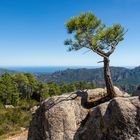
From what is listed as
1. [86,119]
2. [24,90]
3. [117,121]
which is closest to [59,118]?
[86,119]

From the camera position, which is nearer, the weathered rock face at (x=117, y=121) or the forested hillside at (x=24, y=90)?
the weathered rock face at (x=117, y=121)

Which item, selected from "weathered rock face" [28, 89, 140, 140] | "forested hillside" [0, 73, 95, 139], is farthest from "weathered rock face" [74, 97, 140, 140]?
"forested hillside" [0, 73, 95, 139]

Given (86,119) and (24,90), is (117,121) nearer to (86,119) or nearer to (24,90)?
(86,119)

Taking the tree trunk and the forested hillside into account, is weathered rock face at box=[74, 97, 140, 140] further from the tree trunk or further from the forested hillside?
the forested hillside

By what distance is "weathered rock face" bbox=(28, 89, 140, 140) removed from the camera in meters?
18.7

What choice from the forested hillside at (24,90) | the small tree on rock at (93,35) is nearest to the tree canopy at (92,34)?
the small tree on rock at (93,35)

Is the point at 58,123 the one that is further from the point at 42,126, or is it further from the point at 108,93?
the point at 108,93

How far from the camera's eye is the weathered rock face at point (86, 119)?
1873 centimetres

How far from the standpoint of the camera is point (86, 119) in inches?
934

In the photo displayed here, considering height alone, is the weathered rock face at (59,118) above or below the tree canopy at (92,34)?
below

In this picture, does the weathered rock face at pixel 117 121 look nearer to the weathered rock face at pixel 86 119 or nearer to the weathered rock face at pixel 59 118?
the weathered rock face at pixel 86 119

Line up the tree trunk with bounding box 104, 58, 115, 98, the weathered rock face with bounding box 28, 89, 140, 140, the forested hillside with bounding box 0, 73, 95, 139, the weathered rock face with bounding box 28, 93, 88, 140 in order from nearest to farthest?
the weathered rock face with bounding box 28, 89, 140, 140 → the weathered rock face with bounding box 28, 93, 88, 140 → the tree trunk with bounding box 104, 58, 115, 98 → the forested hillside with bounding box 0, 73, 95, 139

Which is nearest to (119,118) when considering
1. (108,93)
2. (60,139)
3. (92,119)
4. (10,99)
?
(92,119)

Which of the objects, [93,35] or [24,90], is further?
[24,90]
